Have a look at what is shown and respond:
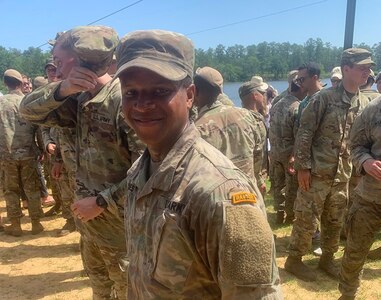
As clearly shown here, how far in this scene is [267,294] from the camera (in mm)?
1110

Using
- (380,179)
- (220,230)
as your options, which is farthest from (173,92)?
(380,179)

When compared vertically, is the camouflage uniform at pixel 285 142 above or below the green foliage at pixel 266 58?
above

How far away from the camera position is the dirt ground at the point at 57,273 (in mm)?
4199

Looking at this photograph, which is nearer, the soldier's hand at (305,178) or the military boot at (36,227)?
the soldier's hand at (305,178)

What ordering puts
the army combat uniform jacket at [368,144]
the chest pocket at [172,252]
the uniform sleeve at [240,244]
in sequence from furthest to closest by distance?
1. the army combat uniform jacket at [368,144]
2. the chest pocket at [172,252]
3. the uniform sleeve at [240,244]

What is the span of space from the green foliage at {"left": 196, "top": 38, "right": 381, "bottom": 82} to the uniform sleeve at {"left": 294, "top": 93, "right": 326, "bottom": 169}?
2866cm

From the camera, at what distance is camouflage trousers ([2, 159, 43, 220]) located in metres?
5.95

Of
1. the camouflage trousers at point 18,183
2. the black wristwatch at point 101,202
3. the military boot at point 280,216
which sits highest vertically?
the black wristwatch at point 101,202

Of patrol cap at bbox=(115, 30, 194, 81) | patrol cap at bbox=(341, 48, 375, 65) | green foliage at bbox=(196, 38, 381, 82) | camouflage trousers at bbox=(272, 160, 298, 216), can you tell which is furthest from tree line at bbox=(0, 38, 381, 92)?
patrol cap at bbox=(115, 30, 194, 81)

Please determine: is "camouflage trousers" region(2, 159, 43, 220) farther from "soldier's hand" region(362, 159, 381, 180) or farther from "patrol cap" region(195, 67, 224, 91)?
"soldier's hand" region(362, 159, 381, 180)

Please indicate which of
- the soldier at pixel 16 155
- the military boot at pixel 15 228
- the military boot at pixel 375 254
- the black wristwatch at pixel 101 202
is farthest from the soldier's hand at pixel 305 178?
the military boot at pixel 15 228

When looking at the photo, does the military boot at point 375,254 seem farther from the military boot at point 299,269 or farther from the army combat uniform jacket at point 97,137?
the army combat uniform jacket at point 97,137

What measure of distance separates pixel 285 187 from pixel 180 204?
543cm

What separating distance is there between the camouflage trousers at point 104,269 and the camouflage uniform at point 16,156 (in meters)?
3.53
